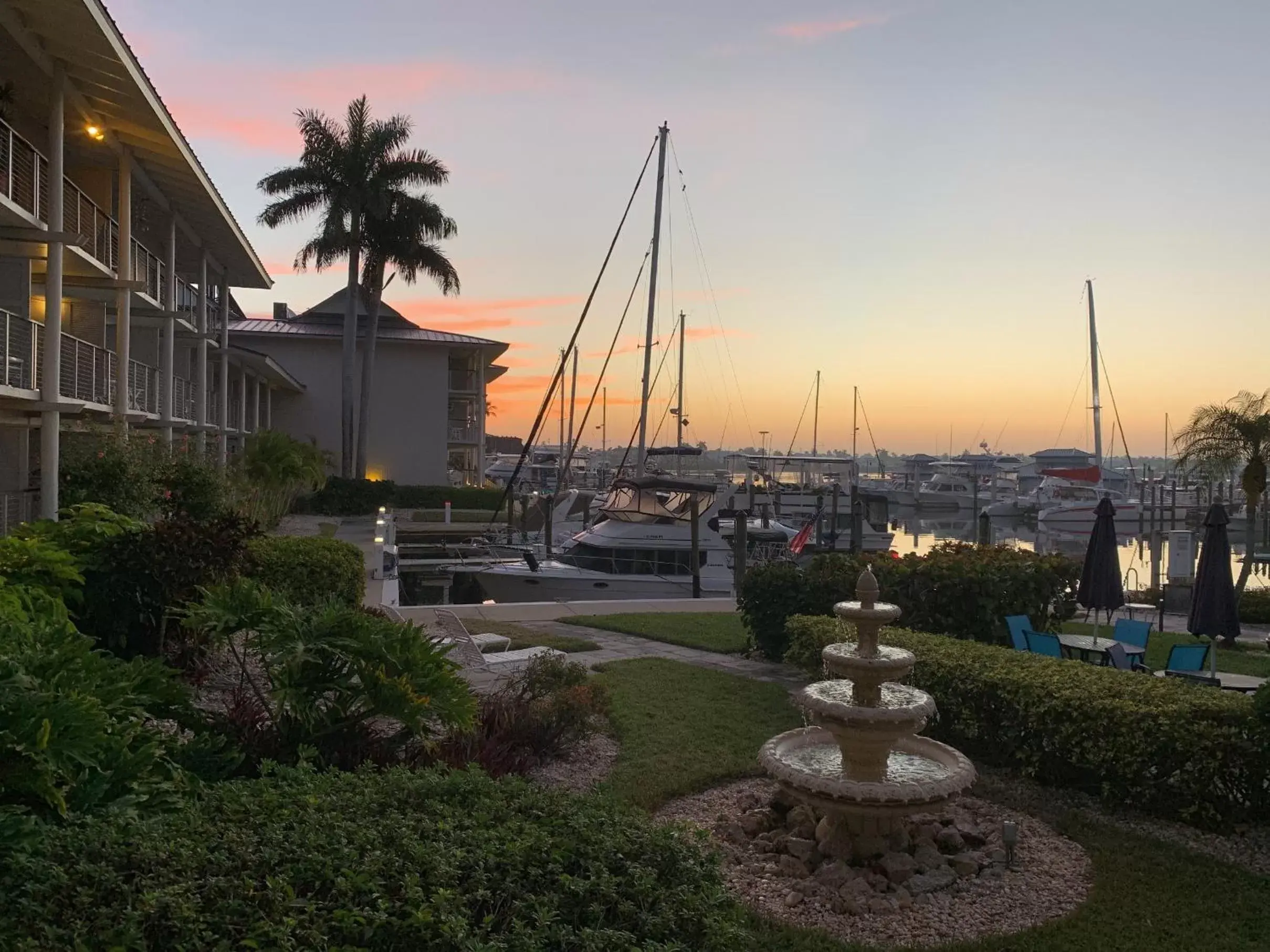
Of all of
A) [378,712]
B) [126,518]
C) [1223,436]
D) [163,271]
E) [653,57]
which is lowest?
[378,712]

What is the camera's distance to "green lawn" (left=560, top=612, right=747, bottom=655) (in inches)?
532

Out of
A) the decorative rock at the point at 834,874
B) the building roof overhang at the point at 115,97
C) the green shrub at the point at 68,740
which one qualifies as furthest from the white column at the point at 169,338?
the decorative rock at the point at 834,874

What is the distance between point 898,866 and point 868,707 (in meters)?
0.92

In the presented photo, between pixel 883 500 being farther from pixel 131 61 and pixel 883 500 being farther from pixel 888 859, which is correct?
pixel 888 859

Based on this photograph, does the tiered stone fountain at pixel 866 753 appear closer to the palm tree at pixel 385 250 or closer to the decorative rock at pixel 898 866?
the decorative rock at pixel 898 866

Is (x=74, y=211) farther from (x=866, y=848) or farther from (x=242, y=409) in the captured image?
(x=242, y=409)

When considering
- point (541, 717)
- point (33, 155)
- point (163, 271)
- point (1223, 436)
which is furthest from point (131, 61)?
point (1223, 436)

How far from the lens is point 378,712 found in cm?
639

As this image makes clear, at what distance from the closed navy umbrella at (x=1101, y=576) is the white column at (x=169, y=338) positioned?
18.4 meters

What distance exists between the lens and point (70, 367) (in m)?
16.6

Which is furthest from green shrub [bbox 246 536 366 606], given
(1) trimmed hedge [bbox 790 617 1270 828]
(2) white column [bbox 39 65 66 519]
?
(1) trimmed hedge [bbox 790 617 1270 828]

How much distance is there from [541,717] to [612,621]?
7.16m

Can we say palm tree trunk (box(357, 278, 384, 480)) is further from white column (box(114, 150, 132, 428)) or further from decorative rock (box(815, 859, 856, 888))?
decorative rock (box(815, 859, 856, 888))

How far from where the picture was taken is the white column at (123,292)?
18.4m
